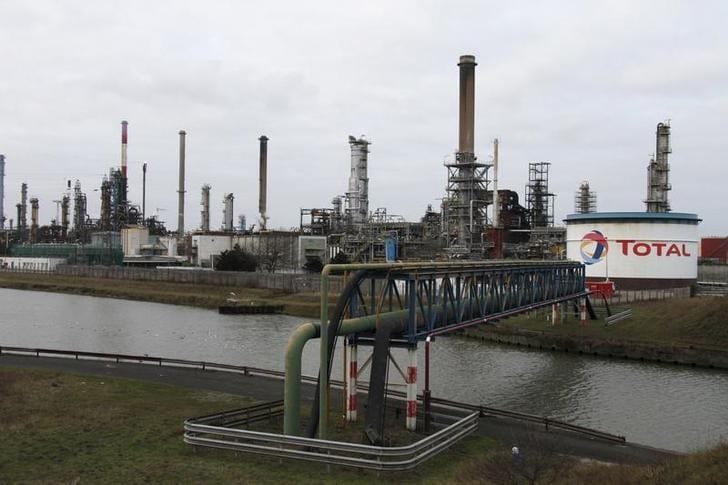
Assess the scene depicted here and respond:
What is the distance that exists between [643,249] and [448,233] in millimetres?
26791

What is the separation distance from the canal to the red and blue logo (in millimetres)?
23022

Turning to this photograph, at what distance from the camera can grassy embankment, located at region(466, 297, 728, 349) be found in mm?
40844

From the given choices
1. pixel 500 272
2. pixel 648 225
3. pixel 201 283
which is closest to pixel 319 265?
pixel 201 283

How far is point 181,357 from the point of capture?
126 ft

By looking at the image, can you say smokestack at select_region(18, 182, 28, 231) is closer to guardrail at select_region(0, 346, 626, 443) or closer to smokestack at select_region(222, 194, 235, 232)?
smokestack at select_region(222, 194, 235, 232)

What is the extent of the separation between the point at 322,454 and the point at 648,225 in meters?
54.9

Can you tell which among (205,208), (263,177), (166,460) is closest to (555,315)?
(166,460)

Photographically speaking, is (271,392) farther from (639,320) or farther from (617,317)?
(617,317)

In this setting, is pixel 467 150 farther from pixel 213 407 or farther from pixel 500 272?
pixel 213 407

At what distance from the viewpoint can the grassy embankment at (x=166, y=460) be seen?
47.6ft

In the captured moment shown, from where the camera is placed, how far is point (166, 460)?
1702 centimetres

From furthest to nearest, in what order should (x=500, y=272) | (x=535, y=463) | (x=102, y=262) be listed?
1. (x=102, y=262)
2. (x=500, y=272)
3. (x=535, y=463)

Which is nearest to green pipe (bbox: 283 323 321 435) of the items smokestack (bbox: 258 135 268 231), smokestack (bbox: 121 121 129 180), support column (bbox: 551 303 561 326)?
support column (bbox: 551 303 561 326)

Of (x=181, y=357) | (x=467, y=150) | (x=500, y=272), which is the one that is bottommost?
(x=181, y=357)
